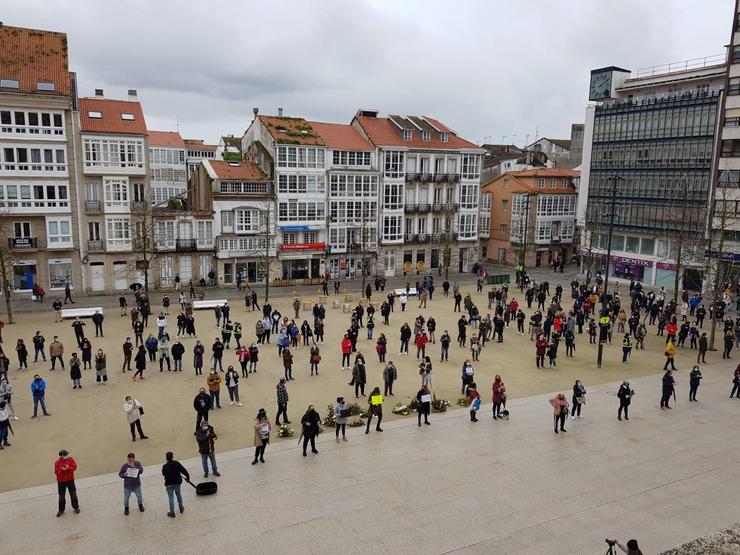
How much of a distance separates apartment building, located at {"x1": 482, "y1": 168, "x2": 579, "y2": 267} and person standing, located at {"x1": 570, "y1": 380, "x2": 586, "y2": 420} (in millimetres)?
41592

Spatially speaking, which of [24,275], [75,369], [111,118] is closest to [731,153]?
[75,369]

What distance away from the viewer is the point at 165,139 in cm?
8150

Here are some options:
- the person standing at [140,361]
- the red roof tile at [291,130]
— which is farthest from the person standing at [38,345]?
the red roof tile at [291,130]

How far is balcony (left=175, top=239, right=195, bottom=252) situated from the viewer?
1756 inches

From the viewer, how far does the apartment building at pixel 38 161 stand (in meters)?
38.4

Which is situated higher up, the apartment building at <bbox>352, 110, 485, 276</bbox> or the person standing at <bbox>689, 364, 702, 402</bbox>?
the apartment building at <bbox>352, 110, 485, 276</bbox>

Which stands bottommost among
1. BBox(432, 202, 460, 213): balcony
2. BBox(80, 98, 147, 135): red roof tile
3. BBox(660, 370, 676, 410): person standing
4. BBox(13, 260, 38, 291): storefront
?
BBox(660, 370, 676, 410): person standing

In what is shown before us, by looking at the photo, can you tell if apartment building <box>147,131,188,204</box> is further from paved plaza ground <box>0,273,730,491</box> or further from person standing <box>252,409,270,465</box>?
person standing <box>252,409,270,465</box>

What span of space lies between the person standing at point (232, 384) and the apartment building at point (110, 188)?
980 inches

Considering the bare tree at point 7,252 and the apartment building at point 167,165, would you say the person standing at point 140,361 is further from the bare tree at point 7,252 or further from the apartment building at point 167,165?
the apartment building at point 167,165

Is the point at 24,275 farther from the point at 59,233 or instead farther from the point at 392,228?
the point at 392,228

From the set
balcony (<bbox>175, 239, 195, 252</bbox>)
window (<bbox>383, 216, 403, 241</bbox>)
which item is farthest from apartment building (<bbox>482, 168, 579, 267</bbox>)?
balcony (<bbox>175, 239, 195, 252</bbox>)

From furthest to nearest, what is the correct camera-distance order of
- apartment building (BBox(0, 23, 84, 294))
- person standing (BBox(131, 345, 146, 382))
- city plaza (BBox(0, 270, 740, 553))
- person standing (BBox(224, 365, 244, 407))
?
apartment building (BBox(0, 23, 84, 294)), person standing (BBox(131, 345, 146, 382)), person standing (BBox(224, 365, 244, 407)), city plaza (BBox(0, 270, 740, 553))

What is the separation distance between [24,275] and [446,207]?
35429 mm
